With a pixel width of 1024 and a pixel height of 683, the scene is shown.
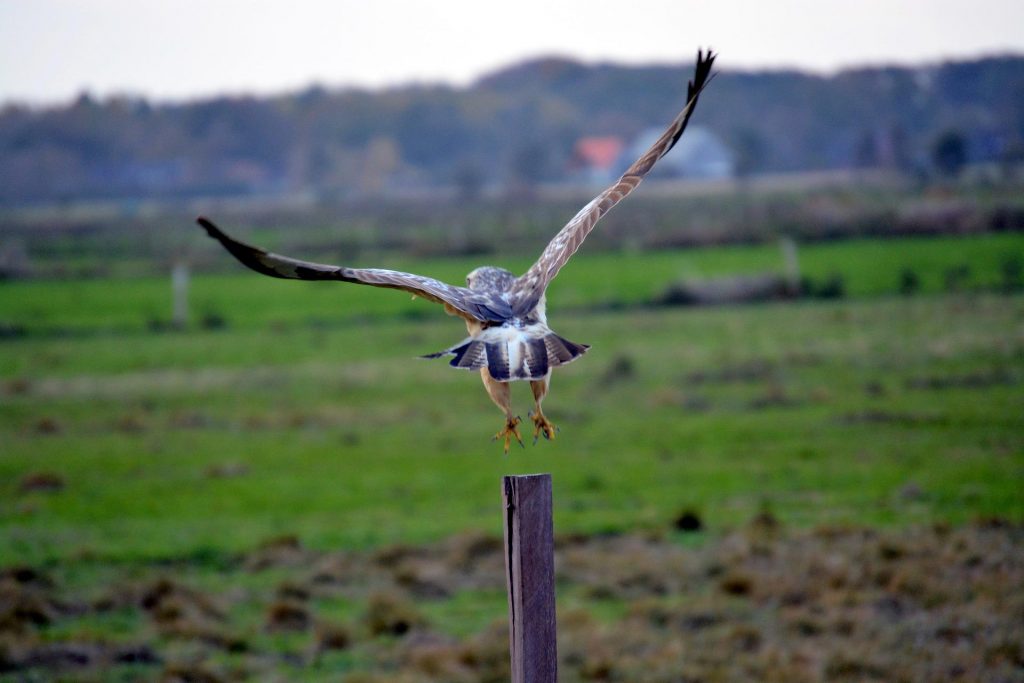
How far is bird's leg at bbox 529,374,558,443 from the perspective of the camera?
4.88m

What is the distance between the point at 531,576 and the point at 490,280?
2.06 m

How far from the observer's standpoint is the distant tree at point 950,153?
61188 mm

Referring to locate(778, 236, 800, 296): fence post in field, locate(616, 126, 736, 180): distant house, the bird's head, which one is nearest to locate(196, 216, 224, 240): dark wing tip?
the bird's head

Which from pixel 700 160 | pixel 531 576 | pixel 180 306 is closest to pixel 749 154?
pixel 700 160

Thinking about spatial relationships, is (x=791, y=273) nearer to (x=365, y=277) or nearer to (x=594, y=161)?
(x=365, y=277)

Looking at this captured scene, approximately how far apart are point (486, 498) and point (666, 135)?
9188 mm

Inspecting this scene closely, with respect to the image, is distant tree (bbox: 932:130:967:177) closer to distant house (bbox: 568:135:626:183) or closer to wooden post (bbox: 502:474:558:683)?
distant house (bbox: 568:135:626:183)

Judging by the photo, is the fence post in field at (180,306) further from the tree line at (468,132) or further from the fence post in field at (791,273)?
the tree line at (468,132)

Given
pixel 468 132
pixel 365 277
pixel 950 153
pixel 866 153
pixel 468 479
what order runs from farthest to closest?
pixel 468 132
pixel 866 153
pixel 950 153
pixel 468 479
pixel 365 277

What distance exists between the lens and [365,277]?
184 inches

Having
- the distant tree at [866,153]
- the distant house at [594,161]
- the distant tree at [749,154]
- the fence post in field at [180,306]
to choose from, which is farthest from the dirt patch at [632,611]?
the distant house at [594,161]

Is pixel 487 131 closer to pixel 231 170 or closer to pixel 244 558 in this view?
pixel 231 170

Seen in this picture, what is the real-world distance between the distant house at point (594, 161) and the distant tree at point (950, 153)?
43.0 metres

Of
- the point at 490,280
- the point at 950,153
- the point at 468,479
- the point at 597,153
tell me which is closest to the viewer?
the point at 490,280
